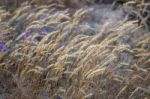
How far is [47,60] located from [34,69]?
290mm

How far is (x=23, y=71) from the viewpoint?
3.90 m

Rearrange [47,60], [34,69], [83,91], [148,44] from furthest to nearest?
[148,44] < [47,60] < [34,69] < [83,91]

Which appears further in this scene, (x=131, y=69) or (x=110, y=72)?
(x=131, y=69)

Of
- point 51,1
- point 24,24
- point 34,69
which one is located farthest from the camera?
point 51,1

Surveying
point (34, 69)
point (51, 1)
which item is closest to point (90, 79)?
point (34, 69)

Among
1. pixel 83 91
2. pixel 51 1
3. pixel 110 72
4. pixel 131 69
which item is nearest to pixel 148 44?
pixel 131 69

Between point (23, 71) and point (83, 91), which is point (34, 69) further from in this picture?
point (83, 91)

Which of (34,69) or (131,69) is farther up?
(34,69)

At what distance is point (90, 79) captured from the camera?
149 inches

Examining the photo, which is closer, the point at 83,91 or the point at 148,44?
the point at 83,91

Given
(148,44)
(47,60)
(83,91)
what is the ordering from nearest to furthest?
1. (83,91)
2. (47,60)
3. (148,44)

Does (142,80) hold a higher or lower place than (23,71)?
lower

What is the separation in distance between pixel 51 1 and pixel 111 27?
141 cm

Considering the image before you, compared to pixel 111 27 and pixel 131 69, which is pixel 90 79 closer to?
pixel 131 69
